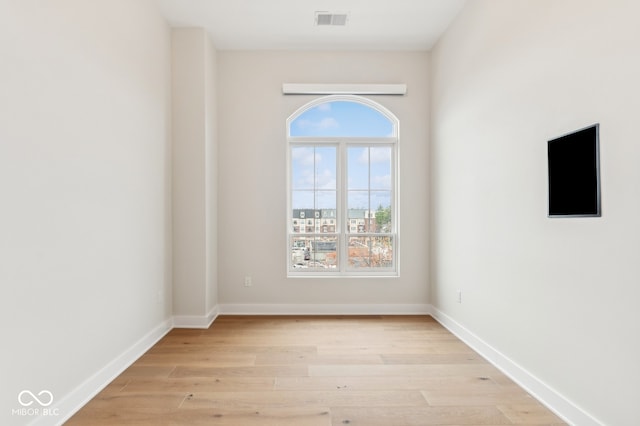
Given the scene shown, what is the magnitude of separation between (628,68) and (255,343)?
3226mm

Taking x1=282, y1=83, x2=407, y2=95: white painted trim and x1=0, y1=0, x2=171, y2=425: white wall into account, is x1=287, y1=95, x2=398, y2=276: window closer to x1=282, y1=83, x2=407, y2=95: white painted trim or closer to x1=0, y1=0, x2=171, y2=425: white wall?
x1=282, y1=83, x2=407, y2=95: white painted trim

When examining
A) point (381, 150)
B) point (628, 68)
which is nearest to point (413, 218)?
point (381, 150)

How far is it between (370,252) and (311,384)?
2.26 meters

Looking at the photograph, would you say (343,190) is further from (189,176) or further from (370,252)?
(189,176)

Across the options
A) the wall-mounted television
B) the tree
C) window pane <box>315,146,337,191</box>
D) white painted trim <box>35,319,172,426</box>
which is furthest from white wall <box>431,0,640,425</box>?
white painted trim <box>35,319,172,426</box>

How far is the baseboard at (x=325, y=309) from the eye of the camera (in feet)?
14.7

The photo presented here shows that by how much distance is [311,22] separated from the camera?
3.90m

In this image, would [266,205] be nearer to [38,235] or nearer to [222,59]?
[222,59]

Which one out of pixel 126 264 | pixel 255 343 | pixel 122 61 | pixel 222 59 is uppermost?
pixel 222 59

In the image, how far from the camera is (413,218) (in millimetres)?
4578

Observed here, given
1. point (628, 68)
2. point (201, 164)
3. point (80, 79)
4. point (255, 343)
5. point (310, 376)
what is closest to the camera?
point (628, 68)

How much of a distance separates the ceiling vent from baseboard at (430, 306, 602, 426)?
127 inches

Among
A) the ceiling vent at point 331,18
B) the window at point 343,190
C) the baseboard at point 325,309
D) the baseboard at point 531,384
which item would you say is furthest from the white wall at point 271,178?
the baseboard at point 531,384

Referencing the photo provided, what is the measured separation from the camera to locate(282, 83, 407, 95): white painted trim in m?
4.45
